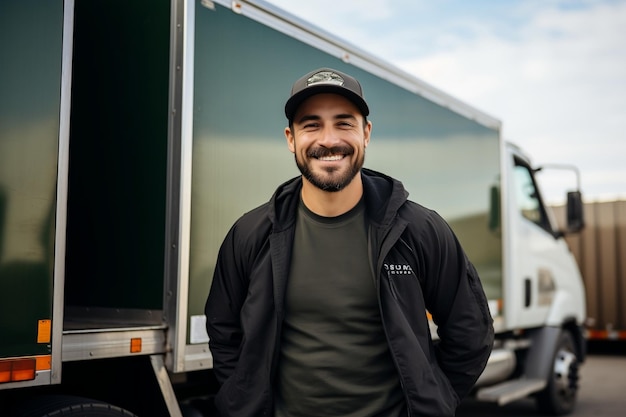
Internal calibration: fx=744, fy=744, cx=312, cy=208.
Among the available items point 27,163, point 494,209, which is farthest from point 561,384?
point 27,163

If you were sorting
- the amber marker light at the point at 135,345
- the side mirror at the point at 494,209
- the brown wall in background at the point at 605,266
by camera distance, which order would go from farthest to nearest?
the brown wall in background at the point at 605,266 → the side mirror at the point at 494,209 → the amber marker light at the point at 135,345

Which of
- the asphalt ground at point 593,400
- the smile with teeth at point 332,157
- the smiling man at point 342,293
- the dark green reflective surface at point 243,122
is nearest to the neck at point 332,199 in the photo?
the smiling man at point 342,293

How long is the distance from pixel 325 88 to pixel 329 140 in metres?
0.17

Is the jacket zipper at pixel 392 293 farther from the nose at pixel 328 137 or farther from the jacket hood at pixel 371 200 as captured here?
the nose at pixel 328 137

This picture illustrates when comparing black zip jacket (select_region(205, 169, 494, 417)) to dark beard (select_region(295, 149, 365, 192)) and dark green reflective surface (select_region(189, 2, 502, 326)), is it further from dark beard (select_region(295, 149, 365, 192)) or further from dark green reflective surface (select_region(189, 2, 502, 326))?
dark green reflective surface (select_region(189, 2, 502, 326))

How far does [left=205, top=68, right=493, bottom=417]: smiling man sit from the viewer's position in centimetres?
238

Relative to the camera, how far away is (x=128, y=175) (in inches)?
145

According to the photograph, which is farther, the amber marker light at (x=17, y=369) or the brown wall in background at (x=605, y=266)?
the brown wall in background at (x=605, y=266)

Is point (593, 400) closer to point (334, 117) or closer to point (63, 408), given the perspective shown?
point (63, 408)

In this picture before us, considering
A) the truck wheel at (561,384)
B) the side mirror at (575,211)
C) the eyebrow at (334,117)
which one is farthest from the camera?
the side mirror at (575,211)

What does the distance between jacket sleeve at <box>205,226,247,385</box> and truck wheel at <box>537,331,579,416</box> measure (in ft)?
18.4

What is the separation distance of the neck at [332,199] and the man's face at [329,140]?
6 cm

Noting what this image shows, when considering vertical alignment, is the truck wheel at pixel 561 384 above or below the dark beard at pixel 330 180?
below

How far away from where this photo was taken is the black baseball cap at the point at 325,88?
241 centimetres
